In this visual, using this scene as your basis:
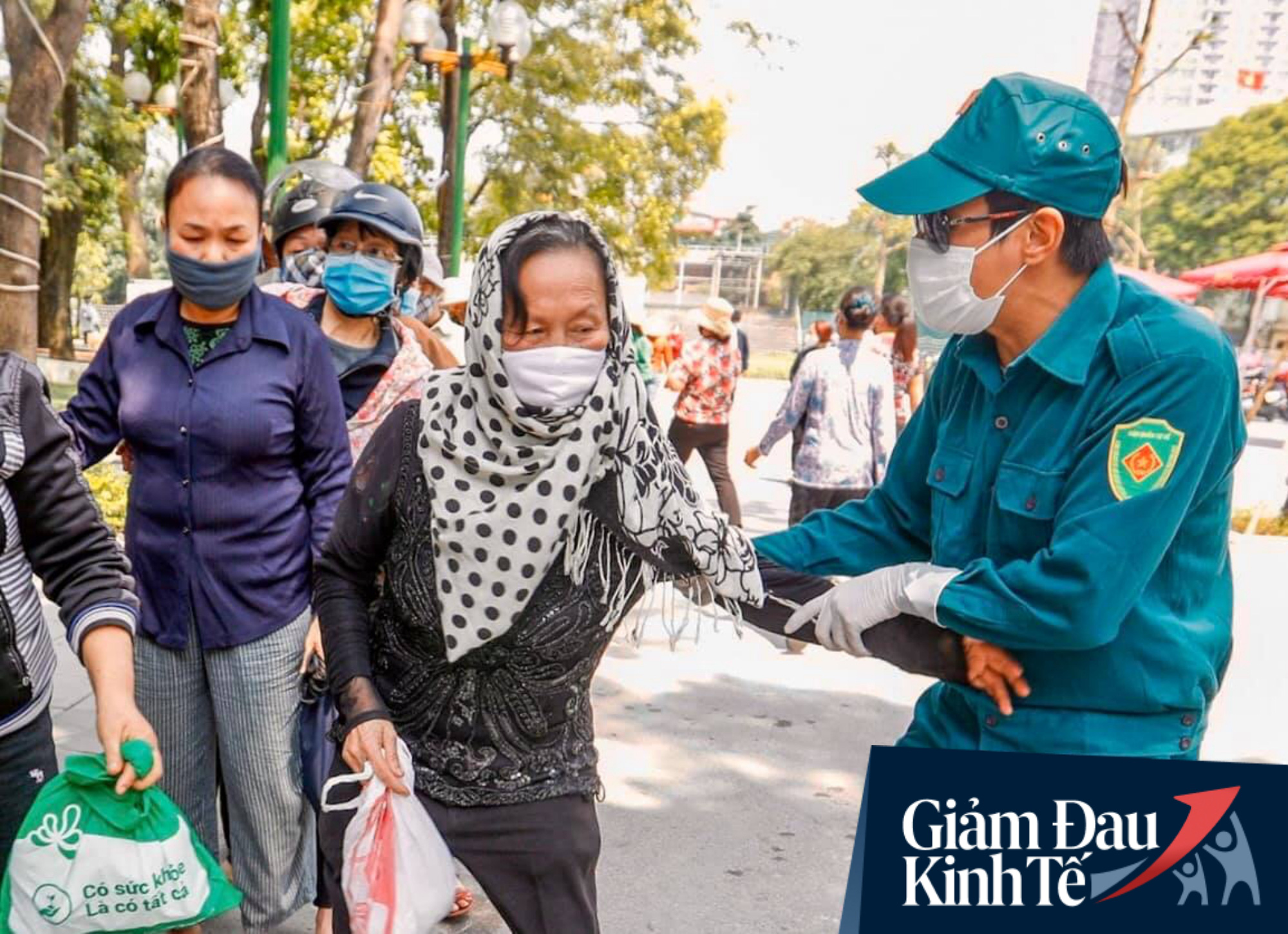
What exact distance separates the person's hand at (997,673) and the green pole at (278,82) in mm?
7018

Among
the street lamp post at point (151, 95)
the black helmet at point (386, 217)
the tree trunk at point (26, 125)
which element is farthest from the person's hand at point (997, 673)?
the street lamp post at point (151, 95)

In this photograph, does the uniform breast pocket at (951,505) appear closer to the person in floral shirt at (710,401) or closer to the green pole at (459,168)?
the person in floral shirt at (710,401)

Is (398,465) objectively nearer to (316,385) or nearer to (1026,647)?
(316,385)

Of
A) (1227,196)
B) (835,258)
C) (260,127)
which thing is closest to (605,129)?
(260,127)

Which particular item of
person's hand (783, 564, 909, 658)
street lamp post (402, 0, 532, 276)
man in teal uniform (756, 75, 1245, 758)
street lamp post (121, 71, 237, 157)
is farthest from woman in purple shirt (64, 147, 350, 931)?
street lamp post (121, 71, 237, 157)

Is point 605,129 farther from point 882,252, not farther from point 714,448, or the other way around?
point 882,252

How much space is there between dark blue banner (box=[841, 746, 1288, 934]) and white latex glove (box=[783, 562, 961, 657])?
0.88 ft

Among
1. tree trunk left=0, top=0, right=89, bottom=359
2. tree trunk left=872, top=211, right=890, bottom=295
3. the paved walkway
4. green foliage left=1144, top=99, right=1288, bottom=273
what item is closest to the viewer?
the paved walkway

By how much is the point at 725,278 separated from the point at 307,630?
9187cm

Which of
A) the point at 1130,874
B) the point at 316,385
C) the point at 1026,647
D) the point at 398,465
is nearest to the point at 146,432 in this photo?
the point at 316,385

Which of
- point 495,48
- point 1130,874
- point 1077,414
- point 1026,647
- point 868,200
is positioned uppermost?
point 495,48

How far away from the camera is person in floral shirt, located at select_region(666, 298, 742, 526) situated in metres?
8.22

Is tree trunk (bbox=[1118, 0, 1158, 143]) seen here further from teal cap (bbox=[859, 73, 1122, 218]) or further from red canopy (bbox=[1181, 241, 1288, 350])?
teal cap (bbox=[859, 73, 1122, 218])

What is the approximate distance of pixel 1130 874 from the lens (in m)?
1.71
